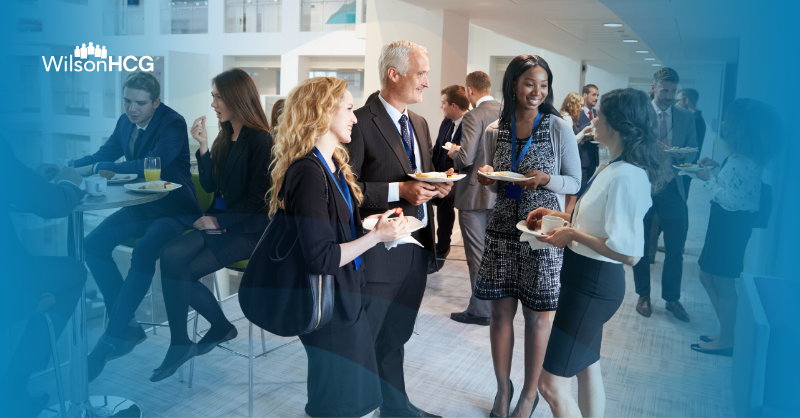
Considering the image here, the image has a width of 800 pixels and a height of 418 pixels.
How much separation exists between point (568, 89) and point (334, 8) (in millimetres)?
886

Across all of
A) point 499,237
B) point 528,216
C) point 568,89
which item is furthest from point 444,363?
point 568,89

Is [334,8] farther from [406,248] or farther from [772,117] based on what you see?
[772,117]

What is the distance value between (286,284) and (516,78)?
0.90 meters

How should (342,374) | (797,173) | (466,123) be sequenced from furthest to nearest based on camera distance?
(466,123), (342,374), (797,173)

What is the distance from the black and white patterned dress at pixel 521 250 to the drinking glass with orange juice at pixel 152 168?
1.06m

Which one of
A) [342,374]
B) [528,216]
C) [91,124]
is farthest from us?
[91,124]

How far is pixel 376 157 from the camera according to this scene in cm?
154

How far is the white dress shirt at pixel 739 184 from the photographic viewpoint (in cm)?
106

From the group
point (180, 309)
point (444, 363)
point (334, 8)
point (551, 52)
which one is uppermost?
point (334, 8)

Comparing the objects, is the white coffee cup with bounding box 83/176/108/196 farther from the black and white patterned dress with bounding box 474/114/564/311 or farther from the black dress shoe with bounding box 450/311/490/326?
the black dress shoe with bounding box 450/311/490/326

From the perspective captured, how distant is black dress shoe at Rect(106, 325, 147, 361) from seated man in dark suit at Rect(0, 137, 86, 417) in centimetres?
23

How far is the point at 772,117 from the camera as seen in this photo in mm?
1062

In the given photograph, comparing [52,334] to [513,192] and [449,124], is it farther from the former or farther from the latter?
[449,124]

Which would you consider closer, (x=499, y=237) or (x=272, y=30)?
(x=499, y=237)
